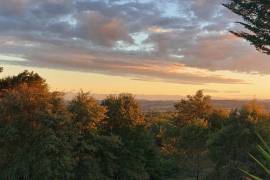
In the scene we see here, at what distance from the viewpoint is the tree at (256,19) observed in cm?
2314

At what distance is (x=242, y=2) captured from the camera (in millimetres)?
24609

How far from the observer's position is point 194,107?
101000mm

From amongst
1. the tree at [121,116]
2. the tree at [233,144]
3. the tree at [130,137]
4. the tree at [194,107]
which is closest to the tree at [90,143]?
the tree at [130,137]

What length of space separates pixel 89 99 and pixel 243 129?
65.1 feet

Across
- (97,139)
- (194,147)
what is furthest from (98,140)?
(194,147)

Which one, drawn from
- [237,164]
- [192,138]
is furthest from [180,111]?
[237,164]

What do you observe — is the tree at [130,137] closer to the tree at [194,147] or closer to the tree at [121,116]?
the tree at [121,116]

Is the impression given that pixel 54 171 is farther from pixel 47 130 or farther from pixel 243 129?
pixel 243 129

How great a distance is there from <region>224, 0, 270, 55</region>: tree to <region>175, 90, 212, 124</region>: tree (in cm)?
7442

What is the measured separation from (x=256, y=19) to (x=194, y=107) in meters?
77.6

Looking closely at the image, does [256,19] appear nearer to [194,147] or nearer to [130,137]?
[130,137]

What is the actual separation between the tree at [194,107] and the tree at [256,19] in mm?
74424

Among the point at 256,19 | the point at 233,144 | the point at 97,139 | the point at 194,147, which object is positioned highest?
the point at 256,19

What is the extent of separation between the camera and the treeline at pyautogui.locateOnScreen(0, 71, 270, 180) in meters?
57.2
